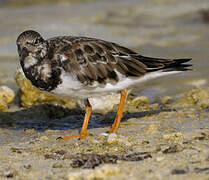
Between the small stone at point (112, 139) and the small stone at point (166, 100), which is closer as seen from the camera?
the small stone at point (112, 139)

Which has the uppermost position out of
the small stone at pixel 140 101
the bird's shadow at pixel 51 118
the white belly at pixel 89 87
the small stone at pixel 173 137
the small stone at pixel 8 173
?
the white belly at pixel 89 87

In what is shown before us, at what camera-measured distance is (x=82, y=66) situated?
470 centimetres

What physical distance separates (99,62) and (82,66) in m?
0.20

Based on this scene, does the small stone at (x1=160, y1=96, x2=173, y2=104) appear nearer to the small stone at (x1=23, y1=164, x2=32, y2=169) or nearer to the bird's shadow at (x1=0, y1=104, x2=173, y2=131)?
the bird's shadow at (x1=0, y1=104, x2=173, y2=131)

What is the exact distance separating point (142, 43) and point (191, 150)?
6.42m

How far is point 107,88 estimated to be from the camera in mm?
4797

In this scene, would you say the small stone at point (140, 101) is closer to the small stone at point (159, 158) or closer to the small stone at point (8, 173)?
the small stone at point (159, 158)

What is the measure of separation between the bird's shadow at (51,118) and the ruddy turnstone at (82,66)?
2.14 ft

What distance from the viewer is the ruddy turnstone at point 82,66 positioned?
459 centimetres

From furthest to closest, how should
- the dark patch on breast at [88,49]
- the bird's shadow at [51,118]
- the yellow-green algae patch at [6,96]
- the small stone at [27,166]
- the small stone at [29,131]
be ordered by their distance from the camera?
the yellow-green algae patch at [6,96], the bird's shadow at [51,118], the small stone at [29,131], the dark patch on breast at [88,49], the small stone at [27,166]

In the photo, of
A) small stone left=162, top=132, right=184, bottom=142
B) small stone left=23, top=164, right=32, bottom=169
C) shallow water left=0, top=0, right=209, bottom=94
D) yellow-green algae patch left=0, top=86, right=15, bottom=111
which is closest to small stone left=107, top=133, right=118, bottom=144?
small stone left=162, top=132, right=184, bottom=142

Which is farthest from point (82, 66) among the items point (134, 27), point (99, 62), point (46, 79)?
point (134, 27)

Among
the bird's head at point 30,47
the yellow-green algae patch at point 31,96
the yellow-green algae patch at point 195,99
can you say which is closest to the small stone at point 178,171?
the bird's head at point 30,47

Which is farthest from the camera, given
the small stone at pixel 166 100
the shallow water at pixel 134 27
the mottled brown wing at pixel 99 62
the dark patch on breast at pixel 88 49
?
the shallow water at pixel 134 27
